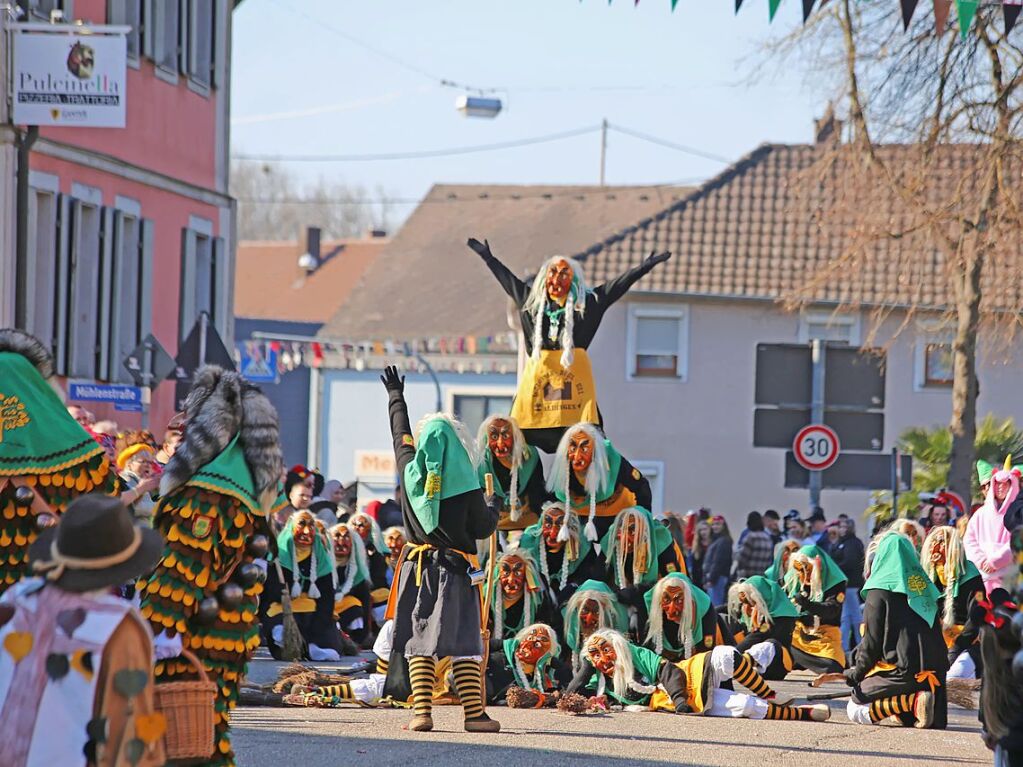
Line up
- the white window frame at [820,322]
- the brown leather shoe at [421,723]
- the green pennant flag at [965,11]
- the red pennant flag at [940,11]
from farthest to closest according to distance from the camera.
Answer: the white window frame at [820,322], the brown leather shoe at [421,723], the red pennant flag at [940,11], the green pennant flag at [965,11]

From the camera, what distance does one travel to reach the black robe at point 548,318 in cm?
1568

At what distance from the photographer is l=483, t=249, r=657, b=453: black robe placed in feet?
51.4

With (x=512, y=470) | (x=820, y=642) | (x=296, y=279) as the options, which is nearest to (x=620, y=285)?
(x=512, y=470)

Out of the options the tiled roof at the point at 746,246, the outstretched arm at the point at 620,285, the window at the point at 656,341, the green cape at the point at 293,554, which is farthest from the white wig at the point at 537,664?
the window at the point at 656,341

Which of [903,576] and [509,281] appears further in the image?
[509,281]

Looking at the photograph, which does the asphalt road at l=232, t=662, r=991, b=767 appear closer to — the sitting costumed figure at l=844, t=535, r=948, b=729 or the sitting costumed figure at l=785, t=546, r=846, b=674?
Result: the sitting costumed figure at l=844, t=535, r=948, b=729

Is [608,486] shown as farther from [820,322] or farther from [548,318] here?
[820,322]

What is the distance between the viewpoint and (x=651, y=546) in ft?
48.7

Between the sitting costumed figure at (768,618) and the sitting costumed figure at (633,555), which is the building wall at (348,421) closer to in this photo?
the sitting costumed figure at (768,618)

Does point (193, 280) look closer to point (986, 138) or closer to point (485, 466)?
point (986, 138)

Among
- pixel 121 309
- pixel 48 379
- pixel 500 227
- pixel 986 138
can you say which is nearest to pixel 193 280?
pixel 121 309

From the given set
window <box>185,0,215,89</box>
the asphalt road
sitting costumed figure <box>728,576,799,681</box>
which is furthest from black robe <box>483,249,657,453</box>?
window <box>185,0,215,89</box>

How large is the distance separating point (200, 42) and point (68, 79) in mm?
7208

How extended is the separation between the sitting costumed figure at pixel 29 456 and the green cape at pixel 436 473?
9.80 ft
